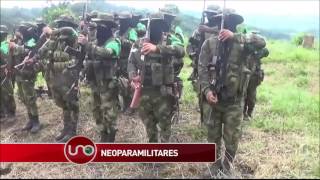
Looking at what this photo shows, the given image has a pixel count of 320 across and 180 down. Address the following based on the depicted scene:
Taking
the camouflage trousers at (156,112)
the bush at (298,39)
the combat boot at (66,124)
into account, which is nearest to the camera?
the camouflage trousers at (156,112)

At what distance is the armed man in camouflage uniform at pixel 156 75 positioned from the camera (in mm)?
6648

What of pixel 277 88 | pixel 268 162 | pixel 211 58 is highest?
pixel 211 58

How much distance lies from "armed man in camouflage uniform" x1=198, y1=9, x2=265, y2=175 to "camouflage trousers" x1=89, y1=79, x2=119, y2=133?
1513mm

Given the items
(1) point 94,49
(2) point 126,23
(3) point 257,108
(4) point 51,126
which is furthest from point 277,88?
(1) point 94,49

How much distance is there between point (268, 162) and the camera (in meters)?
6.58

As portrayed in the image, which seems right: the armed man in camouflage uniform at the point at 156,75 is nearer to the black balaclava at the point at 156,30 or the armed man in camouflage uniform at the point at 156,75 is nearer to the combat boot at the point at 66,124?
the black balaclava at the point at 156,30

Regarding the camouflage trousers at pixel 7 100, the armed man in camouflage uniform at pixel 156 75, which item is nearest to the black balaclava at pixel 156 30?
the armed man in camouflage uniform at pixel 156 75

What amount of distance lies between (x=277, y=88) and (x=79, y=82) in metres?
4.96

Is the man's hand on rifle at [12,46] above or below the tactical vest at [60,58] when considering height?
below

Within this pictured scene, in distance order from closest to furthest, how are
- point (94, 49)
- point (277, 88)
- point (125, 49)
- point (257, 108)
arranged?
point (94, 49)
point (125, 49)
point (257, 108)
point (277, 88)

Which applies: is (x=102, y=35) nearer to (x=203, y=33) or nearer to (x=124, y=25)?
(x=203, y=33)

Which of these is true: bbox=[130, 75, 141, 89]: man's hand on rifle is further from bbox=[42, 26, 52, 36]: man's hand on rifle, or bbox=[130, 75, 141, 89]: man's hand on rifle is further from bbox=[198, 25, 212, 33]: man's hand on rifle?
bbox=[42, 26, 52, 36]: man's hand on rifle

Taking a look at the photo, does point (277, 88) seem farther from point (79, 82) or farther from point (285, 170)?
point (285, 170)

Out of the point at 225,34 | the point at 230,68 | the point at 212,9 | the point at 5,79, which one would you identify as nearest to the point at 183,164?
the point at 230,68
